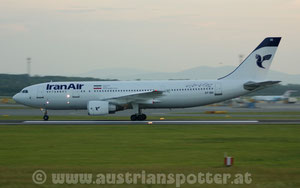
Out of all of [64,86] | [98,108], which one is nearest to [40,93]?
[64,86]

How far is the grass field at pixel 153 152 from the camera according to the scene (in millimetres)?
15039

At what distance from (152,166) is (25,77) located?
16607 centimetres

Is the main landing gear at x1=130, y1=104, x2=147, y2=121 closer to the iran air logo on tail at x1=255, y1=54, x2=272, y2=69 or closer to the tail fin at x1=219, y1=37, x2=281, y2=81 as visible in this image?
the tail fin at x1=219, y1=37, x2=281, y2=81

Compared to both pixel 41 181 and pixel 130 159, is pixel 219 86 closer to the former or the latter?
pixel 130 159

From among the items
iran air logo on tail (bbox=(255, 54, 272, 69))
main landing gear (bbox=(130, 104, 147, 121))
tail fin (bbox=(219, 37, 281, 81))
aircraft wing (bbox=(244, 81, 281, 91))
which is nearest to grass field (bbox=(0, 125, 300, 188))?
aircraft wing (bbox=(244, 81, 281, 91))

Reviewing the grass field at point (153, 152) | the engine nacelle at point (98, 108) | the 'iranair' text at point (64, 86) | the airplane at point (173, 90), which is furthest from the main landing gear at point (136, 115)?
the grass field at point (153, 152)

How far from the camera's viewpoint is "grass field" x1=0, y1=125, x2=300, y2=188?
49.3 ft

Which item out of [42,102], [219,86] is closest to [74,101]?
[42,102]

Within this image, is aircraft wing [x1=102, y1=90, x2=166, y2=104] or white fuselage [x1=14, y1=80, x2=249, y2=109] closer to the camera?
aircraft wing [x1=102, y1=90, x2=166, y2=104]

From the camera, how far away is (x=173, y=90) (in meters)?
39.8

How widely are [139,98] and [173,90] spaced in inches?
128

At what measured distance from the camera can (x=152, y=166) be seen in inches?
629

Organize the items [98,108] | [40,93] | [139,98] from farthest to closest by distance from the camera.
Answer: [40,93] → [139,98] → [98,108]

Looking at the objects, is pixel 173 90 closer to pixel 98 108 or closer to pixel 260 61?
pixel 98 108
